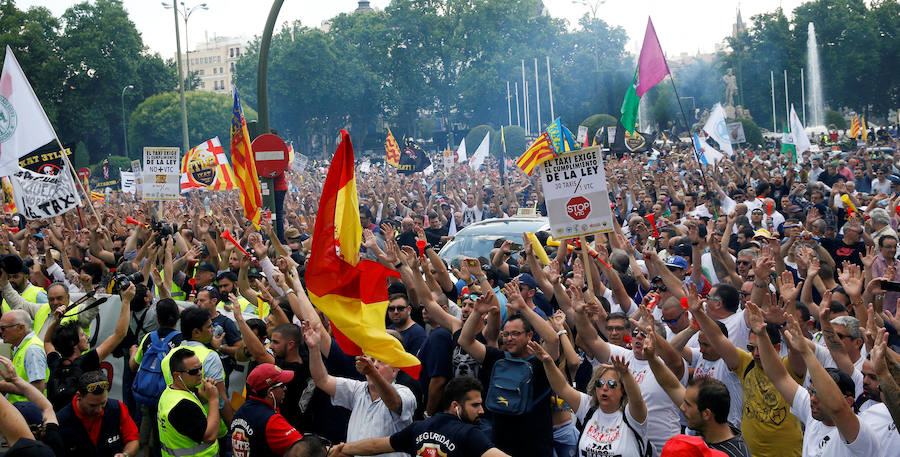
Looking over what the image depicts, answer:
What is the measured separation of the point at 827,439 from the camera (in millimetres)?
4879

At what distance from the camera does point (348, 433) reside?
548cm

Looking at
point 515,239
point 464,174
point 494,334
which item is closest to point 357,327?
point 494,334

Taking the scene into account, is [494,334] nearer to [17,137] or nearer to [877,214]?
[877,214]

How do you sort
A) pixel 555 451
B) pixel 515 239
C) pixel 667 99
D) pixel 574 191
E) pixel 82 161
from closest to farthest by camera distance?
1. pixel 555 451
2. pixel 574 191
3. pixel 515 239
4. pixel 82 161
5. pixel 667 99

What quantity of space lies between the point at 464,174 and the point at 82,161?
109ft

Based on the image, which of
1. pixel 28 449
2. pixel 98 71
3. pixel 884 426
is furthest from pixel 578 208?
pixel 98 71

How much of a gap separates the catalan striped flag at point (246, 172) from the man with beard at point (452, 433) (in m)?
5.94

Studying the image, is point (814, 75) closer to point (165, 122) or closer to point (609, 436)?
point (165, 122)

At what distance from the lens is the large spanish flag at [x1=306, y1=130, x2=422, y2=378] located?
5301 mm

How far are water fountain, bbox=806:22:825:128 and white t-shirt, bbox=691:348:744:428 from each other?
69.6 meters

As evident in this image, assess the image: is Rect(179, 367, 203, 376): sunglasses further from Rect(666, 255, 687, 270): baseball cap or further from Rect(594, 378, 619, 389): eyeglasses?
Rect(666, 255, 687, 270): baseball cap

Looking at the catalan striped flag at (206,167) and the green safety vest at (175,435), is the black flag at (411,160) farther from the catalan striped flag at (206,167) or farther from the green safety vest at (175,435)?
the green safety vest at (175,435)

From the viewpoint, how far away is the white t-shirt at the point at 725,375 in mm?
6137

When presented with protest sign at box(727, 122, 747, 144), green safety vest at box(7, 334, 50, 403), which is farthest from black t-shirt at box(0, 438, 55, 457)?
protest sign at box(727, 122, 747, 144)
